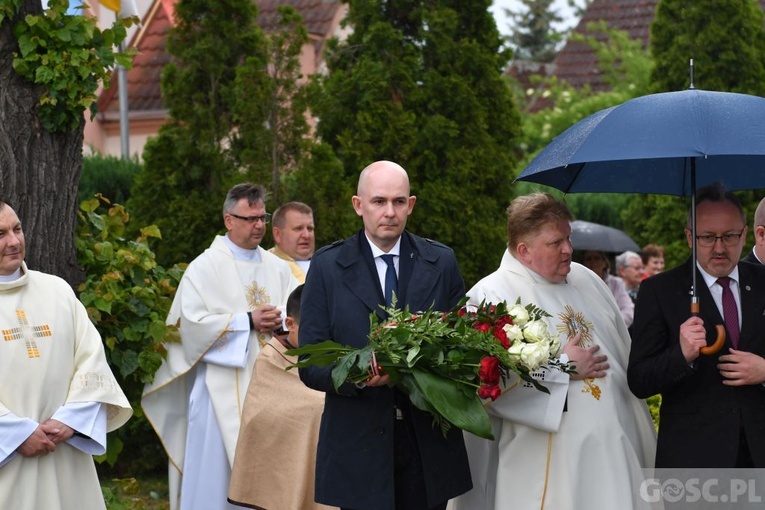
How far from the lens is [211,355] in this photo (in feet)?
26.0

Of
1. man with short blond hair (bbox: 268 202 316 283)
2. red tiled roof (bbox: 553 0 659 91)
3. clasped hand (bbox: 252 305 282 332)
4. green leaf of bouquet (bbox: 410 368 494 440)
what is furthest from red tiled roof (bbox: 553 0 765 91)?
green leaf of bouquet (bbox: 410 368 494 440)

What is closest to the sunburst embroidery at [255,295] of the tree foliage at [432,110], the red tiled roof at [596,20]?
the tree foliage at [432,110]

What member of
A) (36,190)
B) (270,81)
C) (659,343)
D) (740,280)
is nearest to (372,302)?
(659,343)

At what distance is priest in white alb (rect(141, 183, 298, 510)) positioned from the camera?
25.8 ft

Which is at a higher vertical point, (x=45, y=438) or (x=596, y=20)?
(x=596, y=20)

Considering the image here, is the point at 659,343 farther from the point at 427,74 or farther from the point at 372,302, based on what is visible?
the point at 427,74

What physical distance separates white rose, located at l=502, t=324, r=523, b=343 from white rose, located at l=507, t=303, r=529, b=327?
0.20 feet

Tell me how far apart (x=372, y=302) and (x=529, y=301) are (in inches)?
42.1

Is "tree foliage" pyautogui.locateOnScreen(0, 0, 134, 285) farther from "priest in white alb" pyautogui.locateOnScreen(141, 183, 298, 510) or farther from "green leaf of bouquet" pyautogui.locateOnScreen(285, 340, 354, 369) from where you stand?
"green leaf of bouquet" pyautogui.locateOnScreen(285, 340, 354, 369)

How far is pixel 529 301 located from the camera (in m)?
5.77

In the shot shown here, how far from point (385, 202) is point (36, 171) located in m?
3.00

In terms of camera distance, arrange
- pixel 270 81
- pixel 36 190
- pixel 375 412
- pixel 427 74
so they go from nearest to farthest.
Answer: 1. pixel 375 412
2. pixel 36 190
3. pixel 270 81
4. pixel 427 74

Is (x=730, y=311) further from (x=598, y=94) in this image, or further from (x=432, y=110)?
(x=598, y=94)

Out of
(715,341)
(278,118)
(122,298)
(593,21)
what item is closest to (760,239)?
(715,341)
